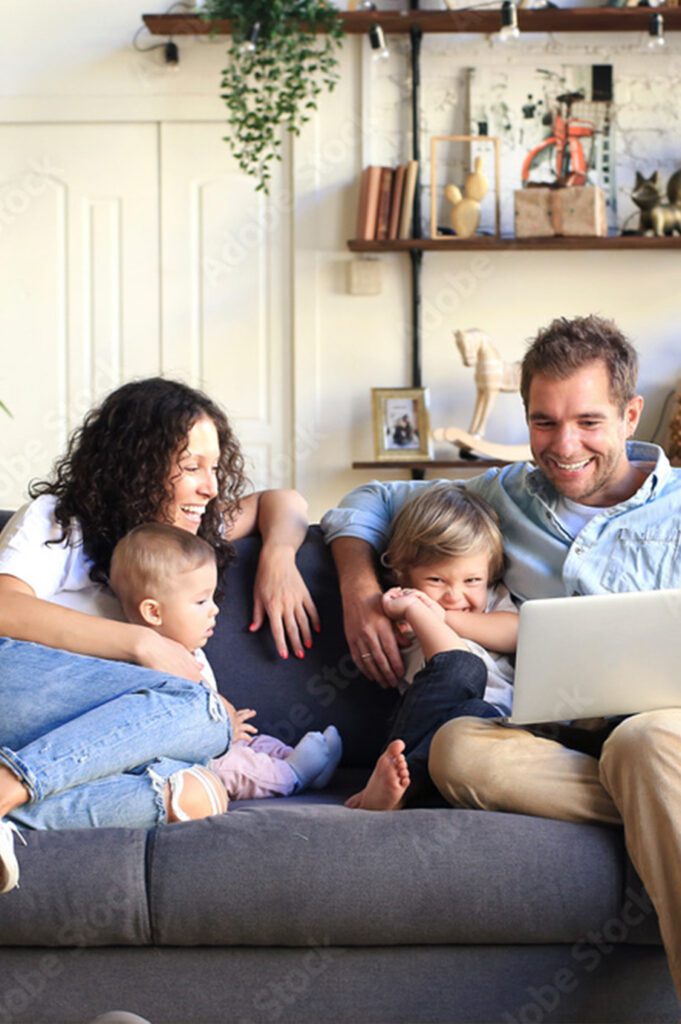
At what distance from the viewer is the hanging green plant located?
468cm

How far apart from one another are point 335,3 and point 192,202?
895 millimetres

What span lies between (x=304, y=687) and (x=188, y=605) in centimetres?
32

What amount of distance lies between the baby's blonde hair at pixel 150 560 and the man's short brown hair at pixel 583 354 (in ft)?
2.10

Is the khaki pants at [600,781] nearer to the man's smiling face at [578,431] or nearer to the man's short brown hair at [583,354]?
the man's smiling face at [578,431]

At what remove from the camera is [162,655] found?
6.67 ft

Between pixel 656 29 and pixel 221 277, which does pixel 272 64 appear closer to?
pixel 221 277

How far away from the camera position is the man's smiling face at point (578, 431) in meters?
2.21

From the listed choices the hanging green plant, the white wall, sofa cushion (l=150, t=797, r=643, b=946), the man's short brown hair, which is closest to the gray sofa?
sofa cushion (l=150, t=797, r=643, b=946)

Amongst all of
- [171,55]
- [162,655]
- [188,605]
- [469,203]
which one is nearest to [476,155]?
[469,203]

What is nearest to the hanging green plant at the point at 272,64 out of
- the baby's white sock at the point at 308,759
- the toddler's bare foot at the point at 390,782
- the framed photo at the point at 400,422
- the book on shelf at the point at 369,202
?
the book on shelf at the point at 369,202

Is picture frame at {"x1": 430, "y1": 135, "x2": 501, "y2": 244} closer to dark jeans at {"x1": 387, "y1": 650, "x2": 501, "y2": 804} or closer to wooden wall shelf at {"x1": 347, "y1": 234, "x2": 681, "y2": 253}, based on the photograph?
wooden wall shelf at {"x1": 347, "y1": 234, "x2": 681, "y2": 253}

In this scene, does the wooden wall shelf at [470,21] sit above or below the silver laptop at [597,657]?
above

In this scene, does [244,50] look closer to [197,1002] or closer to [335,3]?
[335,3]

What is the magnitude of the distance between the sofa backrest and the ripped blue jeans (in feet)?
1.01
